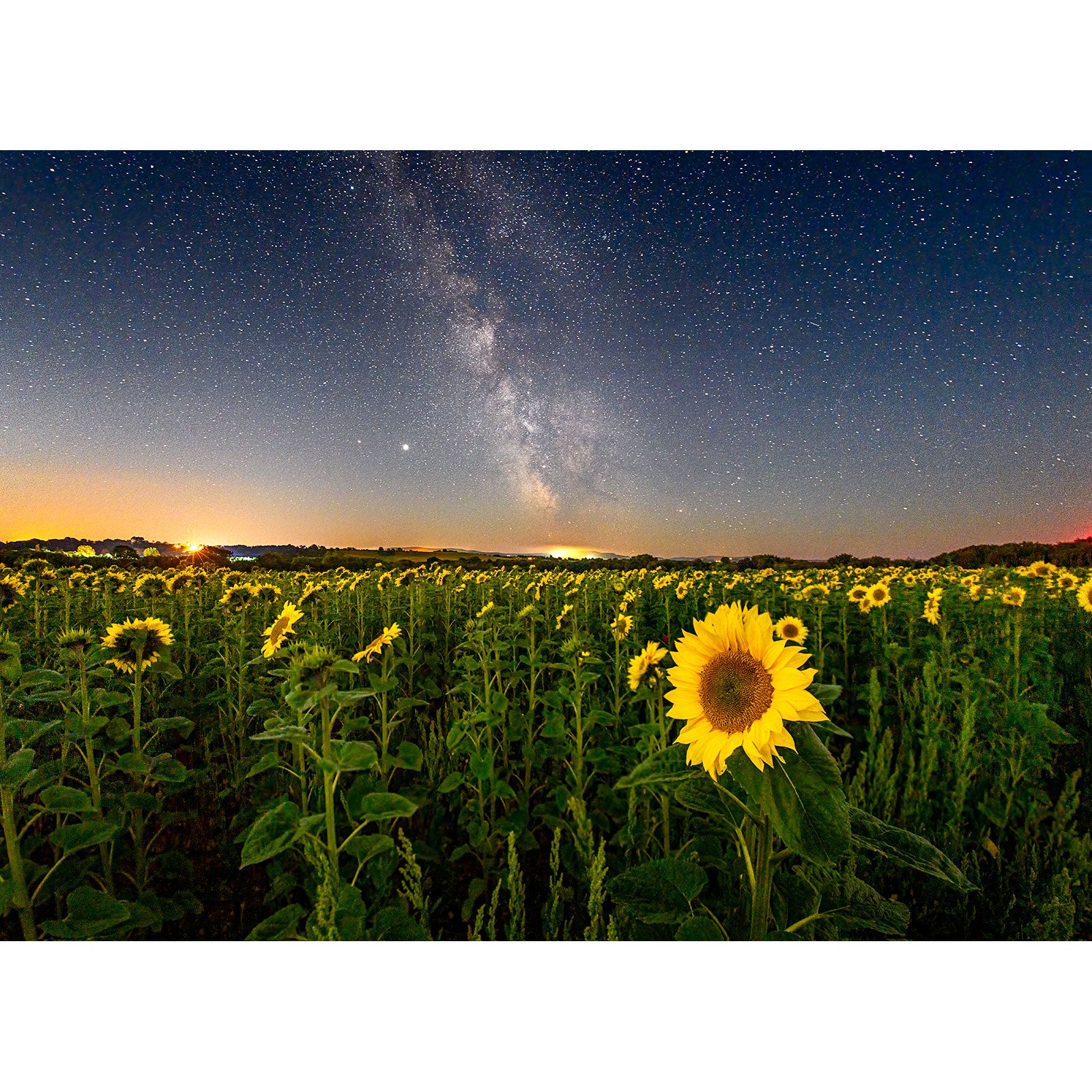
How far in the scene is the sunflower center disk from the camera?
1188 millimetres

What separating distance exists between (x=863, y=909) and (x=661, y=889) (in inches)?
17.3

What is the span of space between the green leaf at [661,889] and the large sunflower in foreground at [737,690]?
327 millimetres

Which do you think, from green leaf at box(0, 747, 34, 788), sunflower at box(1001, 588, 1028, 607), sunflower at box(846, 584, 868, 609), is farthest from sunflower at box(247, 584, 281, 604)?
sunflower at box(1001, 588, 1028, 607)

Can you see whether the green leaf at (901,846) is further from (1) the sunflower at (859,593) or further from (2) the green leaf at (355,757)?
(1) the sunflower at (859,593)

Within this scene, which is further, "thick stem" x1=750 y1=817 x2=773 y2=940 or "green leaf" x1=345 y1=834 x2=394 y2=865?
"green leaf" x1=345 y1=834 x2=394 y2=865

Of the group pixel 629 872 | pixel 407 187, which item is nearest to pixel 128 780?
pixel 629 872

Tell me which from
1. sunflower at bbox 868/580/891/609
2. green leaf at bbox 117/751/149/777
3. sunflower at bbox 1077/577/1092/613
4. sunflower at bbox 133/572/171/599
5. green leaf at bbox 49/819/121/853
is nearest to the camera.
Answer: green leaf at bbox 49/819/121/853

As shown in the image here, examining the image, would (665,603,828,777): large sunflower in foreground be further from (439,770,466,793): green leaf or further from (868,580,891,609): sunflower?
(868,580,891,609): sunflower

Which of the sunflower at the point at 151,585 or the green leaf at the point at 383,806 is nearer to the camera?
the green leaf at the point at 383,806

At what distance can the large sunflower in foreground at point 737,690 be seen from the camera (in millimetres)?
1143

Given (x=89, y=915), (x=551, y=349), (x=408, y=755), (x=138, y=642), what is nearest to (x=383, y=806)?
(x=408, y=755)

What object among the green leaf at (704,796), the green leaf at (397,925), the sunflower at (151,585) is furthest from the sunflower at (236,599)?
the green leaf at (704,796)

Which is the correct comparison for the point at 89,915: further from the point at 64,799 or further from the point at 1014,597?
the point at 1014,597

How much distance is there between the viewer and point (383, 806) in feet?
4.29
